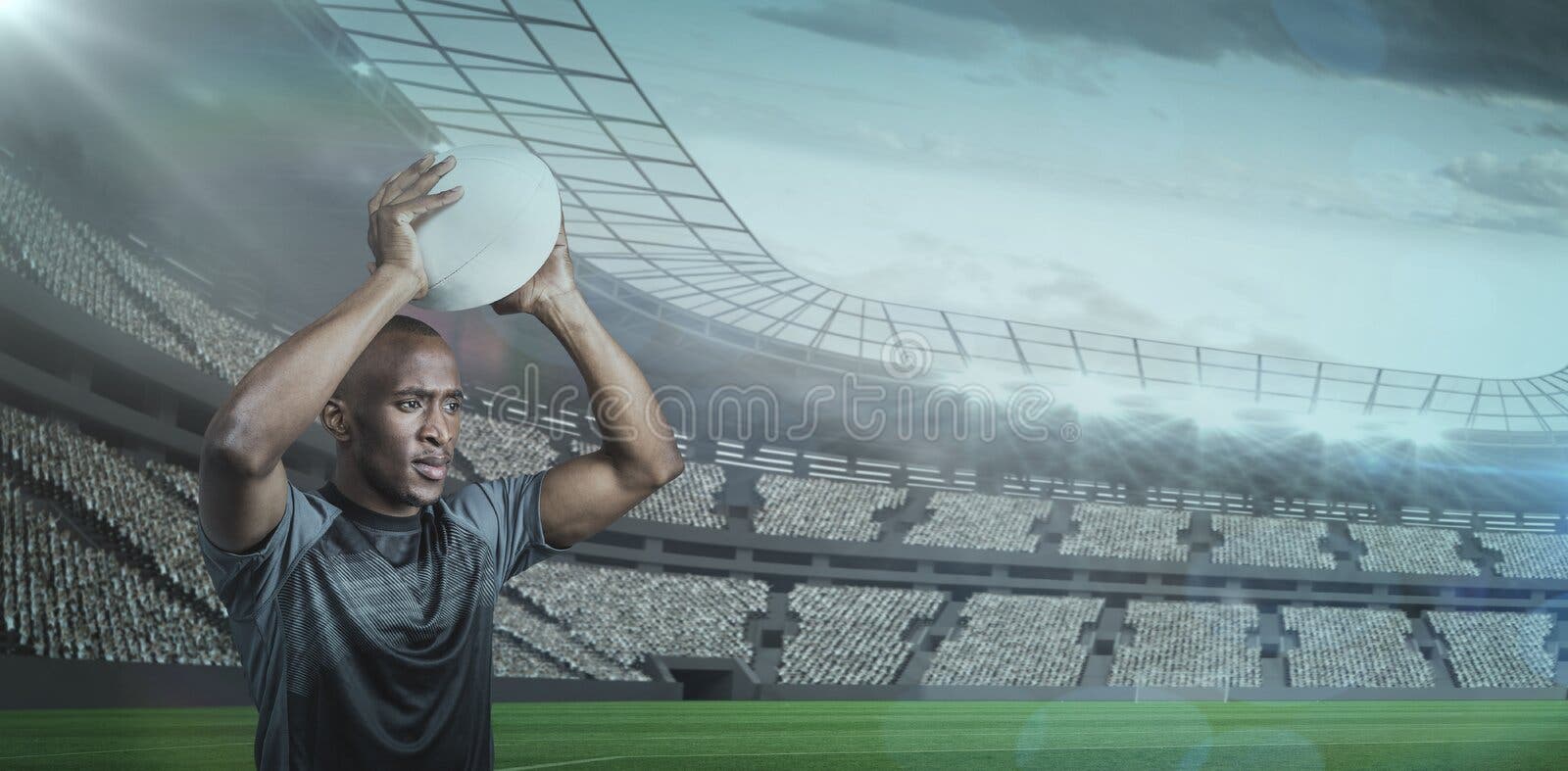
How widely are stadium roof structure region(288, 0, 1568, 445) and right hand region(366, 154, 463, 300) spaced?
11.8 meters

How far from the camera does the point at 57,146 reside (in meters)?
19.4

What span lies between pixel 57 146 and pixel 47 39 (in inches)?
110

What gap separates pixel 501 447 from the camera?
2786 centimetres

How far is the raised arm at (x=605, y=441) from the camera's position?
212cm

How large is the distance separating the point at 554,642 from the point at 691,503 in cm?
853

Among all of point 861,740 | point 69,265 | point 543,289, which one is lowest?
point 861,740

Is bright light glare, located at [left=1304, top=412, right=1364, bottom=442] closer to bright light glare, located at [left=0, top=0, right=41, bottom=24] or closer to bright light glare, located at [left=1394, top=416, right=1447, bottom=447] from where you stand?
Answer: bright light glare, located at [left=1394, top=416, right=1447, bottom=447]

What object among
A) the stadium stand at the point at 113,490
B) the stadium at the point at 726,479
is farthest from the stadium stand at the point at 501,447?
the stadium stand at the point at 113,490

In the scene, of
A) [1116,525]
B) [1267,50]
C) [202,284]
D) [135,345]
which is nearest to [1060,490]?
[1116,525]

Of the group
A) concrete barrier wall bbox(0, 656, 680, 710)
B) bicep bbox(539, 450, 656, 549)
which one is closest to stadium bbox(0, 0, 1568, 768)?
concrete barrier wall bbox(0, 656, 680, 710)

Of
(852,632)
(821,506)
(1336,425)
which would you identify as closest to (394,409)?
(852,632)

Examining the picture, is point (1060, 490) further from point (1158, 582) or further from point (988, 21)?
point (988, 21)

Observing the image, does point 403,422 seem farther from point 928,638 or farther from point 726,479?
point 726,479

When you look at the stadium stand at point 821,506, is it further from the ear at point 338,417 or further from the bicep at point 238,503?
the bicep at point 238,503
